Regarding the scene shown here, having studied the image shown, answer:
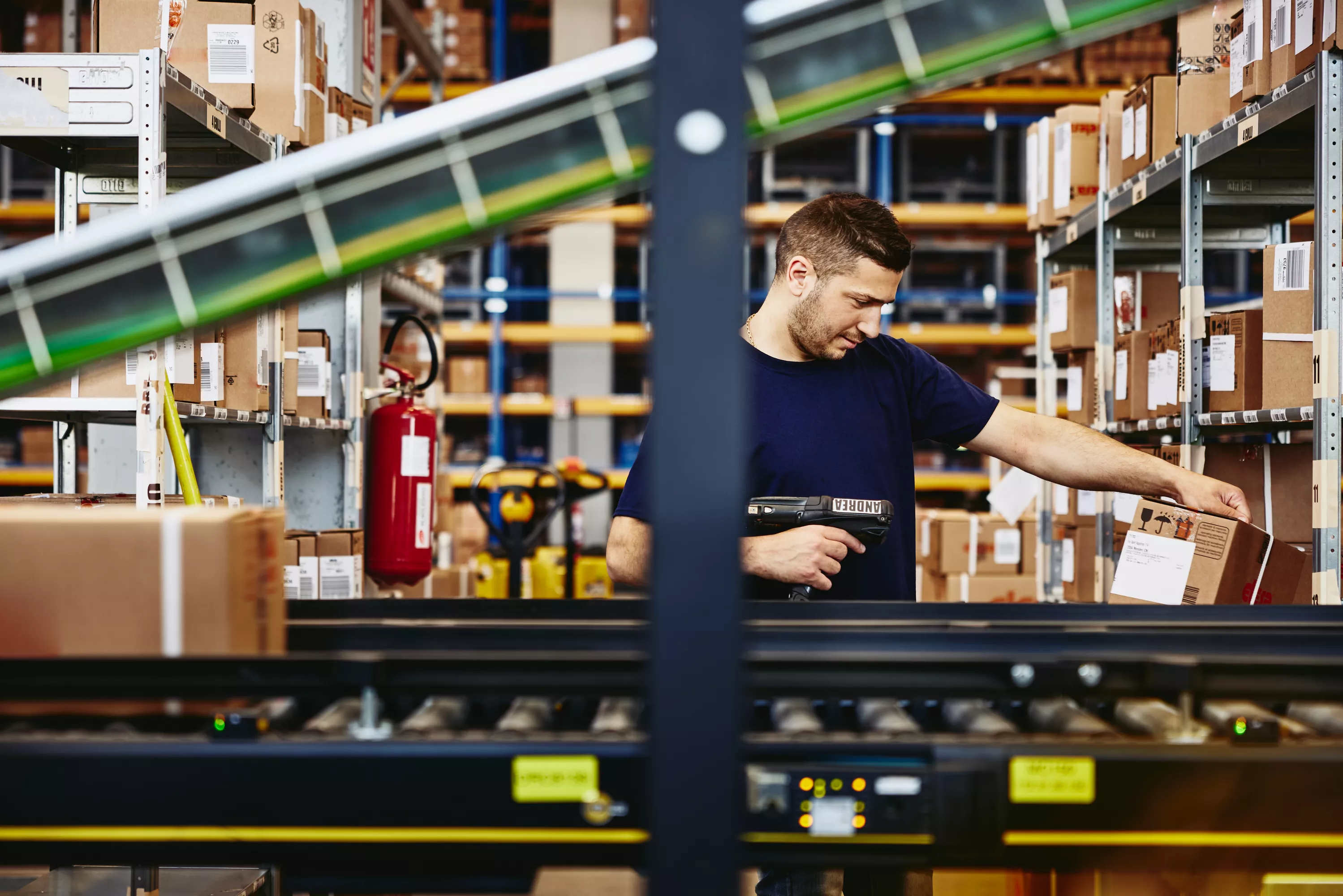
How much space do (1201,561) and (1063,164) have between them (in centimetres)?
258

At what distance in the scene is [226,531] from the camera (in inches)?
31.2

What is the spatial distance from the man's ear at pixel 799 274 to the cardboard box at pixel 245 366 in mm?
1572

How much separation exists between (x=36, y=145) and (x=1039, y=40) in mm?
2792

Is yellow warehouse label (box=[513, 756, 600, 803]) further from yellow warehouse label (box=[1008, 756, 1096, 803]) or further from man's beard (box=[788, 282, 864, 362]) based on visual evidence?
man's beard (box=[788, 282, 864, 362])

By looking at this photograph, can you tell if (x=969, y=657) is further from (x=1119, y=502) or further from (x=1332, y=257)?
(x=1119, y=502)

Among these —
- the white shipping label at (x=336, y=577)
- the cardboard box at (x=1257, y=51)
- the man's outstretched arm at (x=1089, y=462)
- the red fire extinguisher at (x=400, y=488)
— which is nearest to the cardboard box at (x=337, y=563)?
the white shipping label at (x=336, y=577)

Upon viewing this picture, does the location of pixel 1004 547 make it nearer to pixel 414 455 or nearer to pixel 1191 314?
pixel 1191 314

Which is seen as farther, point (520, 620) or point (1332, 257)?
point (1332, 257)

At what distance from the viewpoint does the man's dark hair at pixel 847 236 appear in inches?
75.7

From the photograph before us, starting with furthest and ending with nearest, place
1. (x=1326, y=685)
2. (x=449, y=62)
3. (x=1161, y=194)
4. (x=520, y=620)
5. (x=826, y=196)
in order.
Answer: (x=449, y=62) → (x=1161, y=194) → (x=826, y=196) → (x=520, y=620) → (x=1326, y=685)

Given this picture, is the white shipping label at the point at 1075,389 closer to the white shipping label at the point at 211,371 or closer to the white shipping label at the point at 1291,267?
the white shipping label at the point at 1291,267

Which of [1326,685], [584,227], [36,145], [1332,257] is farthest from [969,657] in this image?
[584,227]

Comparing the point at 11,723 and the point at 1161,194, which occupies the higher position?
the point at 1161,194

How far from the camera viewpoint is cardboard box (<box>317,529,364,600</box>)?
315 cm
